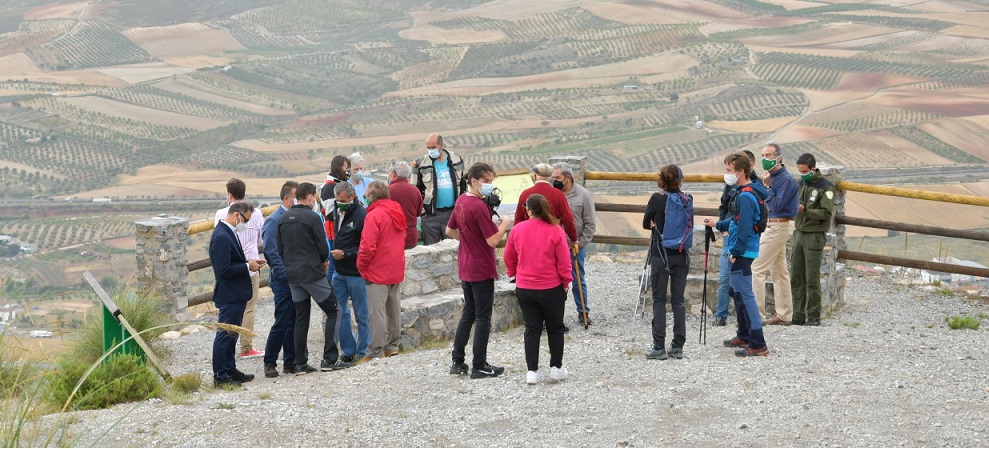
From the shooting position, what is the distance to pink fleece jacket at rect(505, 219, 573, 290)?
7699 millimetres

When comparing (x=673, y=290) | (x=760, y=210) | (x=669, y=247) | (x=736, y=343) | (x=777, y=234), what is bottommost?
(x=736, y=343)

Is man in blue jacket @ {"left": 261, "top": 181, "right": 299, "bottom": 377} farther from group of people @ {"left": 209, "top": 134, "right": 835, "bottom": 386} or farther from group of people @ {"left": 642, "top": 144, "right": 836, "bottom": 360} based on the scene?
group of people @ {"left": 642, "top": 144, "right": 836, "bottom": 360}

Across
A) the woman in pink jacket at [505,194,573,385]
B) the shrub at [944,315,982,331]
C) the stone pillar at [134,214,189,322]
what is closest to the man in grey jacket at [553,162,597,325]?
the woman in pink jacket at [505,194,573,385]

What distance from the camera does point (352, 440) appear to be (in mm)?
6676

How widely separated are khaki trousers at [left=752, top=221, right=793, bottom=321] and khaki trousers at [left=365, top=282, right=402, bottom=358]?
3.25m

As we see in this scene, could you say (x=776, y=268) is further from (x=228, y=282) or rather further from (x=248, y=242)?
(x=228, y=282)

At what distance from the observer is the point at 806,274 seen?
10391 millimetres

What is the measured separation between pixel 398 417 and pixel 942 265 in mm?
6762

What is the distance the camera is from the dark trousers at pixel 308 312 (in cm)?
880

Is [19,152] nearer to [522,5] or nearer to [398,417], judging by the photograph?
[522,5]

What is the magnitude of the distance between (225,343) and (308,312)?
2.62 ft

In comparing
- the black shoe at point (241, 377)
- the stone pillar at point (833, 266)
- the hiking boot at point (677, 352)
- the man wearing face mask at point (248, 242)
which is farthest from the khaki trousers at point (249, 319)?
the stone pillar at point (833, 266)

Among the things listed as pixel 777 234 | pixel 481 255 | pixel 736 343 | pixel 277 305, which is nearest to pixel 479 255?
pixel 481 255

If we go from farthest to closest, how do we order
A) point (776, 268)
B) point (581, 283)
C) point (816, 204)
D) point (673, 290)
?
1. point (581, 283)
2. point (816, 204)
3. point (776, 268)
4. point (673, 290)
